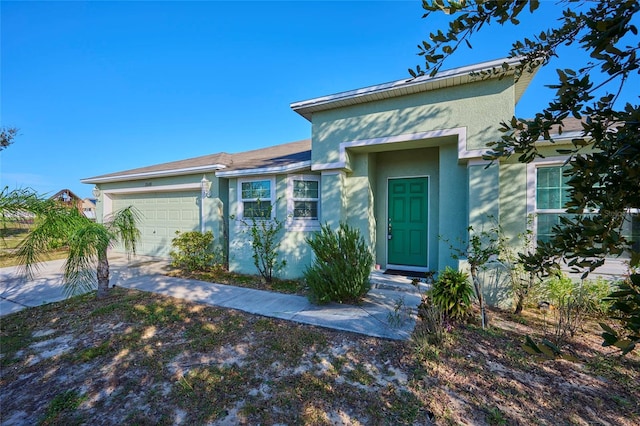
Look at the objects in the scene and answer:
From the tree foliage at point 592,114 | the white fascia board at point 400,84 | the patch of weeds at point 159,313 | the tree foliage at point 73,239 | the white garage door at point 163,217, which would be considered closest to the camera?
the tree foliage at point 592,114

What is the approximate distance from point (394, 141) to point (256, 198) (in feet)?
13.1

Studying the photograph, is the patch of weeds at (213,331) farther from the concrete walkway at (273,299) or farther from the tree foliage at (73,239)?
the tree foliage at (73,239)

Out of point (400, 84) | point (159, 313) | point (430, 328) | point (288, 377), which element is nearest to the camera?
point (288, 377)

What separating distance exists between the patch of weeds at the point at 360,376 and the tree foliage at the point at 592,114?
2218mm

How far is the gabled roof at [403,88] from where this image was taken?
16.3ft

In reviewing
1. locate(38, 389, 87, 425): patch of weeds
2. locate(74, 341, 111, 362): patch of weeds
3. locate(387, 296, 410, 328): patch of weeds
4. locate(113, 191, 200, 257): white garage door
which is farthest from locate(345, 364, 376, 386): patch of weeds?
locate(113, 191, 200, 257): white garage door

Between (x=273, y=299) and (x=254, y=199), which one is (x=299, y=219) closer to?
(x=254, y=199)

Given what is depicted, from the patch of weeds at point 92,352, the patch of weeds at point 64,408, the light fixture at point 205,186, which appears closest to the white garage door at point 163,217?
the light fixture at point 205,186

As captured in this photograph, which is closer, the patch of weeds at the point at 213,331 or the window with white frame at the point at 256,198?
the patch of weeds at the point at 213,331

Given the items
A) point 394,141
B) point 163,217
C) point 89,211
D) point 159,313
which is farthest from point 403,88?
point 89,211

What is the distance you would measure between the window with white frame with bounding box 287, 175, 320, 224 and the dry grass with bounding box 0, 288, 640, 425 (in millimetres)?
3360

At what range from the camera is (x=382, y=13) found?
19.7 feet

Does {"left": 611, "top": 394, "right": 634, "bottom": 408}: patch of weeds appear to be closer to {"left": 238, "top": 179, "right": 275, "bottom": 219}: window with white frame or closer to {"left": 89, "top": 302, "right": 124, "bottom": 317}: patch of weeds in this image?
{"left": 238, "top": 179, "right": 275, "bottom": 219}: window with white frame

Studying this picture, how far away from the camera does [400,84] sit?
214 inches
